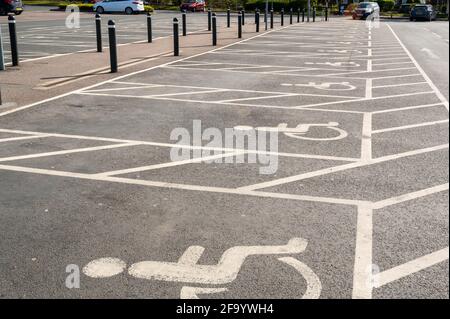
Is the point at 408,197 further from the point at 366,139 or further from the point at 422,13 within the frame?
the point at 422,13

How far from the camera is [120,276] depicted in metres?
3.55

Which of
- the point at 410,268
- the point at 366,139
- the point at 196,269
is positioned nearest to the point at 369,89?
the point at 366,139

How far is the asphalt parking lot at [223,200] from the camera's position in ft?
11.6

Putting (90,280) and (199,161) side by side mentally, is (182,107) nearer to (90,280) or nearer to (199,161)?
(199,161)

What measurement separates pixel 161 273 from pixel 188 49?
1493cm

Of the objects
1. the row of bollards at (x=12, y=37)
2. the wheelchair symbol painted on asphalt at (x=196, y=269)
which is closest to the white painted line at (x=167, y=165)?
the wheelchair symbol painted on asphalt at (x=196, y=269)

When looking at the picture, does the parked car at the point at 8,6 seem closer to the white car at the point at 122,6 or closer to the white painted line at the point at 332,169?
the white car at the point at 122,6

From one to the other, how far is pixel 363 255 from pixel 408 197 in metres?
1.42

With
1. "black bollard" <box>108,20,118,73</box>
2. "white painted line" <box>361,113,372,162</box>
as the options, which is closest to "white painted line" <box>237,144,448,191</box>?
"white painted line" <box>361,113,372,162</box>

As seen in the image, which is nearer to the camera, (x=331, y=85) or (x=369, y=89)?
(x=369, y=89)

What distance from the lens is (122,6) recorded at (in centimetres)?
4422

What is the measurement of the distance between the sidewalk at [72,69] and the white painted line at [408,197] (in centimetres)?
645

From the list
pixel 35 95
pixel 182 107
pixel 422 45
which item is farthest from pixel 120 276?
pixel 422 45

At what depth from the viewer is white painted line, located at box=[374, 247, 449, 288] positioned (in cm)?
351
